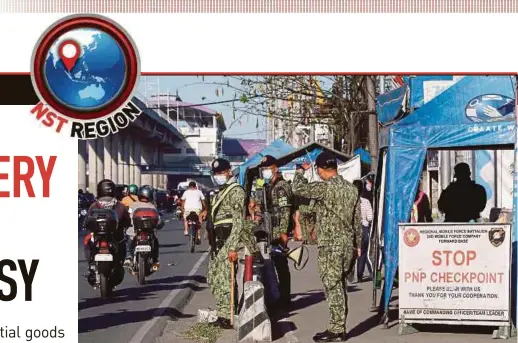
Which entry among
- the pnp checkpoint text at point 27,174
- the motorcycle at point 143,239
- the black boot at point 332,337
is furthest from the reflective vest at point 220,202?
the motorcycle at point 143,239

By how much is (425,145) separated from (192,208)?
1505 cm

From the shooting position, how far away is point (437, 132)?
10672 millimetres

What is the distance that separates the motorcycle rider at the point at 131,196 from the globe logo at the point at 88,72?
34.5 ft

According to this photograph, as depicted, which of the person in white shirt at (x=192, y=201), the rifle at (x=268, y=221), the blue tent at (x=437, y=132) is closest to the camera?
the blue tent at (x=437, y=132)

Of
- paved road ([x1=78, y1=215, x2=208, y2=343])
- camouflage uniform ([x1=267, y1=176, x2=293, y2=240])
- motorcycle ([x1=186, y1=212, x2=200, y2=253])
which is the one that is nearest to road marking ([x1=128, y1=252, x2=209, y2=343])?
paved road ([x1=78, y1=215, x2=208, y2=343])

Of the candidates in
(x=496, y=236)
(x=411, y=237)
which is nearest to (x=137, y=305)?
(x=411, y=237)

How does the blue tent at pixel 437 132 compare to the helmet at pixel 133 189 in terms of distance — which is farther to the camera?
the helmet at pixel 133 189

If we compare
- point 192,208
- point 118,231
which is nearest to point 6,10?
point 118,231

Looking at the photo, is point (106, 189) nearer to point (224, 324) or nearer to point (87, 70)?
point (224, 324)

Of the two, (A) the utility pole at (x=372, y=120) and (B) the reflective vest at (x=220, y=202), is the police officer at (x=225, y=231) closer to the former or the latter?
(B) the reflective vest at (x=220, y=202)

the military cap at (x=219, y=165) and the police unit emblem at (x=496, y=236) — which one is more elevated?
the military cap at (x=219, y=165)

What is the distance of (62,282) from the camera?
6793 millimetres

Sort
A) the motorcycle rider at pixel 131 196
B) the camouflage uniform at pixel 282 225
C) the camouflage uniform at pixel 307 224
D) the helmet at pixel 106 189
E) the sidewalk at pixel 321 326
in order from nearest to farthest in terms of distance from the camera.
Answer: the sidewalk at pixel 321 326 → the camouflage uniform at pixel 282 225 → the helmet at pixel 106 189 → the motorcycle rider at pixel 131 196 → the camouflage uniform at pixel 307 224

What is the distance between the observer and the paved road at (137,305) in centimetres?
1141
